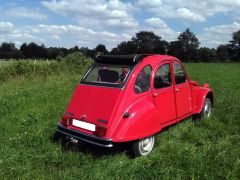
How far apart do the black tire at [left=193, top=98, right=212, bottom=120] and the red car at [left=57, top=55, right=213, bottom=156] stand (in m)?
1.14

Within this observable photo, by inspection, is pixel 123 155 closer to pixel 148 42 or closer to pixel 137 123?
pixel 137 123

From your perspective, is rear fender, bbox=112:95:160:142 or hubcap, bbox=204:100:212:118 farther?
hubcap, bbox=204:100:212:118

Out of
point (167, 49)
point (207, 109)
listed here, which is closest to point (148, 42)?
point (167, 49)

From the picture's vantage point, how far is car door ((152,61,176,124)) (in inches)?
283

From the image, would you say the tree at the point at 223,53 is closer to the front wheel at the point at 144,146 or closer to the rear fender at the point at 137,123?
the front wheel at the point at 144,146

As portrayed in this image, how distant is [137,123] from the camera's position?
6449mm

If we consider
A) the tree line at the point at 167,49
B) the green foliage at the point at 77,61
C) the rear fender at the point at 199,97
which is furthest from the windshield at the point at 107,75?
the tree line at the point at 167,49

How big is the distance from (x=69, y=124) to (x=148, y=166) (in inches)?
77.1

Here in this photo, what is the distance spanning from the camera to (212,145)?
6852 mm

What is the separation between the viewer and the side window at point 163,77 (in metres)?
7.36

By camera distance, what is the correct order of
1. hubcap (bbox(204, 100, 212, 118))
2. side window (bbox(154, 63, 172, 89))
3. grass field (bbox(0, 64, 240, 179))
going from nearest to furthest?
grass field (bbox(0, 64, 240, 179))
side window (bbox(154, 63, 172, 89))
hubcap (bbox(204, 100, 212, 118))

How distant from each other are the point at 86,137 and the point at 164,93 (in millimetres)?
1930

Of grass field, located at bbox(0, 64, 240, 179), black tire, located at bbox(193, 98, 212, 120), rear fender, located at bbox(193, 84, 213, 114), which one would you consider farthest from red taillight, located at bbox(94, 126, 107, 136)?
black tire, located at bbox(193, 98, 212, 120)

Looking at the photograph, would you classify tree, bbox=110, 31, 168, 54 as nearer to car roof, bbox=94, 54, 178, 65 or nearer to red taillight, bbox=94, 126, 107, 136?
car roof, bbox=94, 54, 178, 65
